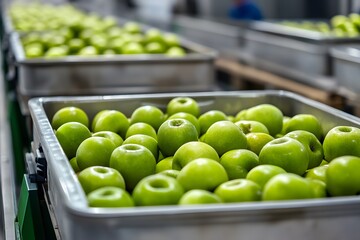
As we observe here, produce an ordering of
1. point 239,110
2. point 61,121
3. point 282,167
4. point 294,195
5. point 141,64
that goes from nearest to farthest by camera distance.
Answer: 1. point 294,195
2. point 282,167
3. point 61,121
4. point 239,110
5. point 141,64

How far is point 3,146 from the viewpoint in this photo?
2.75m

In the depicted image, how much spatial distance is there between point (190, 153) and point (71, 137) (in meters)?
0.39

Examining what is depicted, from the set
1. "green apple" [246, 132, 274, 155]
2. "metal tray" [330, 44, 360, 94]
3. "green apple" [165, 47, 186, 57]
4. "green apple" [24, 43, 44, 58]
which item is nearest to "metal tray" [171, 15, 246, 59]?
"metal tray" [330, 44, 360, 94]

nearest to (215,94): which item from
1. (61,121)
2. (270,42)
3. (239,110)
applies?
(239,110)

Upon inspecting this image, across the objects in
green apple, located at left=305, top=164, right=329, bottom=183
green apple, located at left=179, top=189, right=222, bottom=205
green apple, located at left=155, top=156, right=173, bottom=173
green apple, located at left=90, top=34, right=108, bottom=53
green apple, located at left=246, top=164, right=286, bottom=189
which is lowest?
green apple, located at left=90, top=34, right=108, bottom=53

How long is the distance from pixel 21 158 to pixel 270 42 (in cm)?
234

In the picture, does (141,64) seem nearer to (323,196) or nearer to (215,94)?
(215,94)

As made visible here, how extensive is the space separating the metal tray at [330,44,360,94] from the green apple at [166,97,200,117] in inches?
64.8

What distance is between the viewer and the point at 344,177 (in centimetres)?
125

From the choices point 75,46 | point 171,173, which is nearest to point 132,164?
point 171,173

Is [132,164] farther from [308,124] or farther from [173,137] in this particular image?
[308,124]

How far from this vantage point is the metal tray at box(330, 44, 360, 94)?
11.4ft

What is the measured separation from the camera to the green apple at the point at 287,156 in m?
1.40

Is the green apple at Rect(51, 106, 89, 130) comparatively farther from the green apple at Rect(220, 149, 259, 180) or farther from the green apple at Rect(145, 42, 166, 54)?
the green apple at Rect(145, 42, 166, 54)
